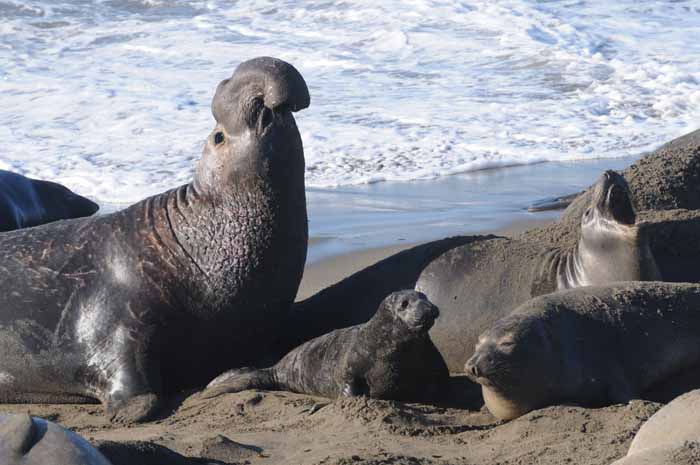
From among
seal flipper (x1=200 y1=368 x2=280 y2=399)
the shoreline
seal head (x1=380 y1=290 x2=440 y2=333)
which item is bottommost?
the shoreline

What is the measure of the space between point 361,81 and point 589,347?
12149mm

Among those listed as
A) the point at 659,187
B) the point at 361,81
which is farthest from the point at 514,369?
the point at 361,81

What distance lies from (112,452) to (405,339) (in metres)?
1.67

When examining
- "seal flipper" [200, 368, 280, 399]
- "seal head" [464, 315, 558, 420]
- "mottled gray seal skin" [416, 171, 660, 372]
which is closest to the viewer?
"seal head" [464, 315, 558, 420]

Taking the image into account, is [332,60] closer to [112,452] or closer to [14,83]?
[14,83]

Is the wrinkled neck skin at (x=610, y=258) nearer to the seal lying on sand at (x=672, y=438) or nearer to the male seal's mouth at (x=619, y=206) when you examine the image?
the male seal's mouth at (x=619, y=206)

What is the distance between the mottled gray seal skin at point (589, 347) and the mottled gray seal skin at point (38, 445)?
2001 mm

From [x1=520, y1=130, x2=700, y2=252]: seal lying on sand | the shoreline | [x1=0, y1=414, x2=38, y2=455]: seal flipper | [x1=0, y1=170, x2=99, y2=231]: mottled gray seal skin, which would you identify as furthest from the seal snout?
[x1=0, y1=170, x2=99, y2=231]: mottled gray seal skin

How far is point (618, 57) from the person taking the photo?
17375mm

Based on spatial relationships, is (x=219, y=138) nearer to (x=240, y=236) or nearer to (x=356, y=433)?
(x=240, y=236)

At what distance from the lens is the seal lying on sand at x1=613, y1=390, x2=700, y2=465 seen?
2.76 meters

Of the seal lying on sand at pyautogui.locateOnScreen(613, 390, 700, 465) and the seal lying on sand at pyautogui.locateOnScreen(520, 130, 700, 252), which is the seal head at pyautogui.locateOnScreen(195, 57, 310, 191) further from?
the seal lying on sand at pyautogui.locateOnScreen(613, 390, 700, 465)

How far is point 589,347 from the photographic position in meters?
4.86

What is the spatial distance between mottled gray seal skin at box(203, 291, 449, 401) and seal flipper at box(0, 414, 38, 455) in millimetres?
2158
